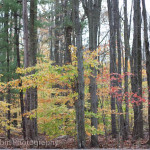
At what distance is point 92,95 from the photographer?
8938mm

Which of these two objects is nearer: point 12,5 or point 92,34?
point 92,34

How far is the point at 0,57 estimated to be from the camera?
48.7 feet

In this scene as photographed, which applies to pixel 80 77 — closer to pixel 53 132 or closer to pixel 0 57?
pixel 53 132

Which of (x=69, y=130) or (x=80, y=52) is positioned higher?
(x=80, y=52)

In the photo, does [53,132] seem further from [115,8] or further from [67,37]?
[115,8]

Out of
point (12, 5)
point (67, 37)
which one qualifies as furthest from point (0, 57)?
point (67, 37)

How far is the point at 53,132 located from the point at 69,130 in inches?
29.2

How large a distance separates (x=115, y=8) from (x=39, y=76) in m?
6.82

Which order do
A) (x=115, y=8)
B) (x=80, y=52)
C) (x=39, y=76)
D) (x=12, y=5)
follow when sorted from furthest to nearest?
1. (x=12, y=5)
2. (x=115, y=8)
3. (x=80, y=52)
4. (x=39, y=76)

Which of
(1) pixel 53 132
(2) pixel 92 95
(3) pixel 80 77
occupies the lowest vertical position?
(1) pixel 53 132

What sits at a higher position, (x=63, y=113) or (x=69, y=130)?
(x=63, y=113)

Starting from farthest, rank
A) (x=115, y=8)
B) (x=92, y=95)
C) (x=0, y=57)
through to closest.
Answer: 1. (x=0, y=57)
2. (x=115, y=8)
3. (x=92, y=95)

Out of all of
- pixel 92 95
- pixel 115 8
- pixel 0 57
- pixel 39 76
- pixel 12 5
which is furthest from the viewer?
pixel 0 57

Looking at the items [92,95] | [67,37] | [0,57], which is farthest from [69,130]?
[0,57]
